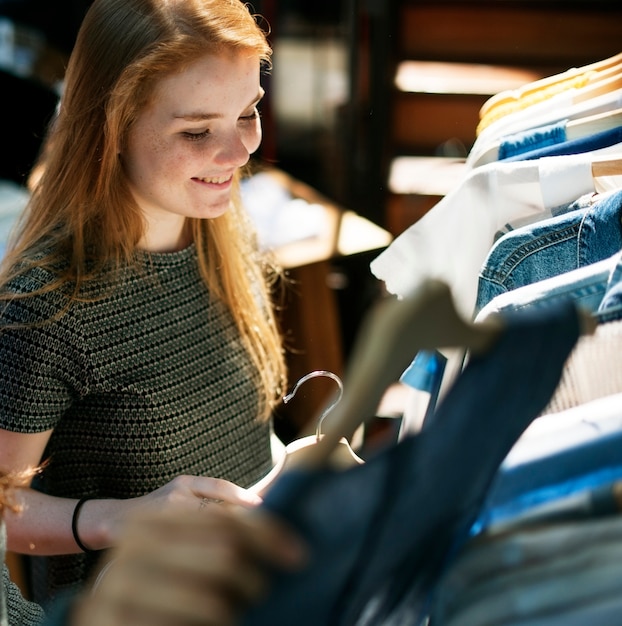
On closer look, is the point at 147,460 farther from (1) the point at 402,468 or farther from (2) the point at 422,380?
(1) the point at 402,468

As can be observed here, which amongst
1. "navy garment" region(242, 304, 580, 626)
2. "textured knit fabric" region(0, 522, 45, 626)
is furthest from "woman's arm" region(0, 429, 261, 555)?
"navy garment" region(242, 304, 580, 626)

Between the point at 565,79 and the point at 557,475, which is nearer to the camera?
the point at 557,475

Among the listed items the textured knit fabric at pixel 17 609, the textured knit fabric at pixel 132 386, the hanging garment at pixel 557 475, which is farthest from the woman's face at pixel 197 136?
the hanging garment at pixel 557 475

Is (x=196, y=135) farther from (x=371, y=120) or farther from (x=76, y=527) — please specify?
(x=371, y=120)

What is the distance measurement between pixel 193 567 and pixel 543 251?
697mm

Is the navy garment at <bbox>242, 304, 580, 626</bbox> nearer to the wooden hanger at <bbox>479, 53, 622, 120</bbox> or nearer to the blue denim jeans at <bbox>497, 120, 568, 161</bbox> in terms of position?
the blue denim jeans at <bbox>497, 120, 568, 161</bbox>

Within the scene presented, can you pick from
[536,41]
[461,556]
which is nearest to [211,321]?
[461,556]

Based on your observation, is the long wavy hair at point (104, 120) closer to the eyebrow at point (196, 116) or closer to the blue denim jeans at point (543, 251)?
the eyebrow at point (196, 116)

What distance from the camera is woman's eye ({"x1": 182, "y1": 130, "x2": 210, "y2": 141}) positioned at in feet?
3.75

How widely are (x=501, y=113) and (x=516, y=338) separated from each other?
0.81 metres

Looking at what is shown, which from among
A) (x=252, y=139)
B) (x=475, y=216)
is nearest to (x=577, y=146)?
(x=475, y=216)

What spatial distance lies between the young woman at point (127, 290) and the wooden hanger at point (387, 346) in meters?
0.52

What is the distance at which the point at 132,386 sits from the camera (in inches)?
48.3

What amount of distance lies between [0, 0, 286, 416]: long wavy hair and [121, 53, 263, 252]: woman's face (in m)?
0.02
